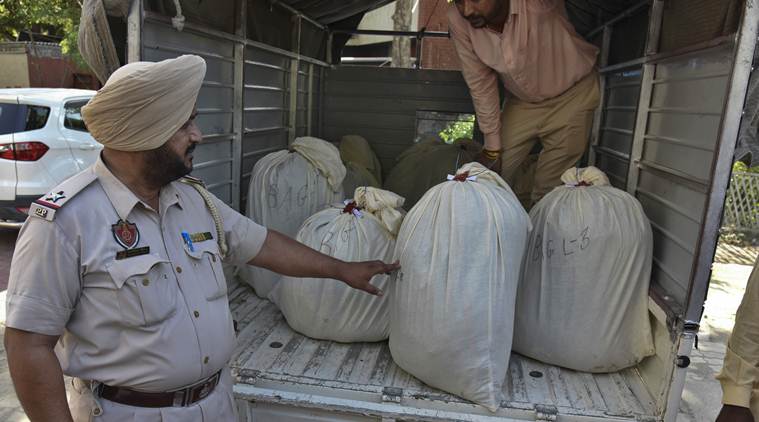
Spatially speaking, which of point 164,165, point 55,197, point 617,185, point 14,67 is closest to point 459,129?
point 617,185

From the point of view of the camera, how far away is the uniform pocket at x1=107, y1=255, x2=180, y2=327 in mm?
1383

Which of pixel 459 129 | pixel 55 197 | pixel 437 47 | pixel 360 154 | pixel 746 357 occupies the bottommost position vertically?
pixel 746 357

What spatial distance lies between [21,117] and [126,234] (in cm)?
548

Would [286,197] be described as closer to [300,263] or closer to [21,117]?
[300,263]

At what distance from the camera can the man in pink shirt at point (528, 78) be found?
118 inches

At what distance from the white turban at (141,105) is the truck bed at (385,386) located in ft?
3.51

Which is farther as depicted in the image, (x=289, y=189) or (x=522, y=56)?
(x=289, y=189)

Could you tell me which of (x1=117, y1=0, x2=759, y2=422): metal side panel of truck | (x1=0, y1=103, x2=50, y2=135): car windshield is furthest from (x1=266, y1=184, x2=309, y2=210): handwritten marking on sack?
(x1=0, y1=103, x2=50, y2=135): car windshield

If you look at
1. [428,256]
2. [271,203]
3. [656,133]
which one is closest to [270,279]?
[271,203]

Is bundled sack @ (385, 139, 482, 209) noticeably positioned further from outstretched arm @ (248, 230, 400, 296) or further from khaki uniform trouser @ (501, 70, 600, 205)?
outstretched arm @ (248, 230, 400, 296)

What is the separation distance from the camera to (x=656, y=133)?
265cm

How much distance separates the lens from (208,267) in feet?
5.34

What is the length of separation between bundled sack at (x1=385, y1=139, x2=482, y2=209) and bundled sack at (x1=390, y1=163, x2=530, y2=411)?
2310mm

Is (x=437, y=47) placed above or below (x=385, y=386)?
above
